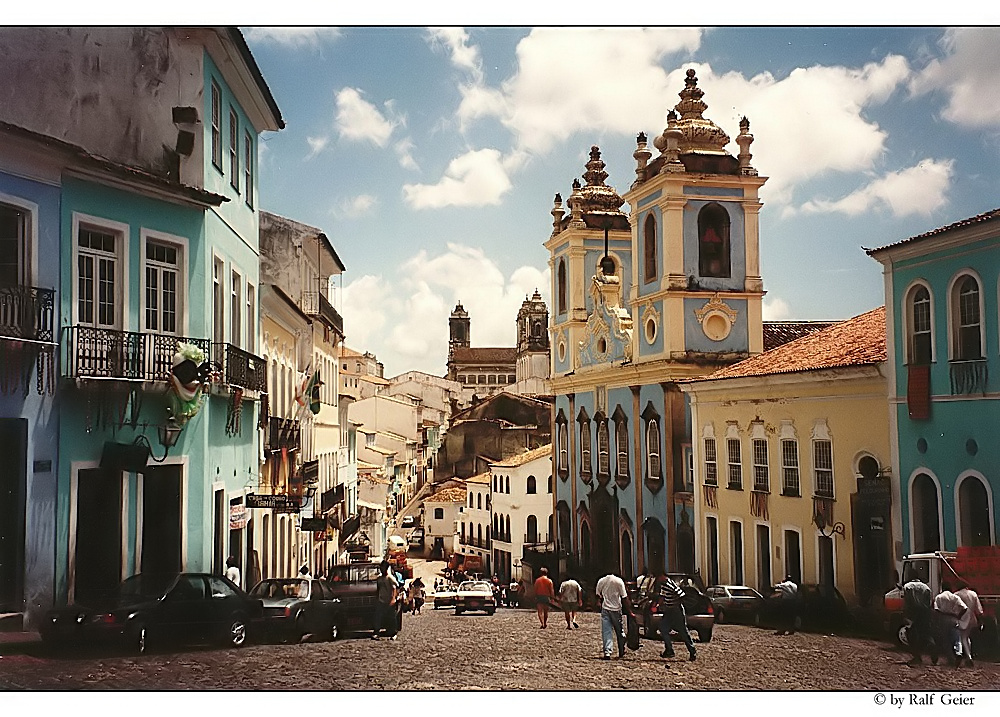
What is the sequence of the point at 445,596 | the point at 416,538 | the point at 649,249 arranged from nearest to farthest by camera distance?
the point at 445,596 → the point at 416,538 → the point at 649,249

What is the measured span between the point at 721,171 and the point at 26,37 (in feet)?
15.5

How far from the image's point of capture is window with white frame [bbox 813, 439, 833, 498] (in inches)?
294

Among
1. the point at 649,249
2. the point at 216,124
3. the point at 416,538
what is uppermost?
the point at 216,124

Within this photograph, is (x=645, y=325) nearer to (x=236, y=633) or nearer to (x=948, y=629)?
(x=948, y=629)

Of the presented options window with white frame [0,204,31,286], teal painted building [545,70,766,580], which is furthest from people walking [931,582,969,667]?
window with white frame [0,204,31,286]

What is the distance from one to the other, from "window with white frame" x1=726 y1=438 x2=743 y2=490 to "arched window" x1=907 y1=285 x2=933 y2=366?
1.29m

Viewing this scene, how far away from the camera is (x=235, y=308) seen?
7668 millimetres

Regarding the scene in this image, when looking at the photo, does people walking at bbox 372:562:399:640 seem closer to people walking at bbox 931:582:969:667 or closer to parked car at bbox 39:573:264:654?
parked car at bbox 39:573:264:654

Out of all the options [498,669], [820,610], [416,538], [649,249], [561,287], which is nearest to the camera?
[498,669]

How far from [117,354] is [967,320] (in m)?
5.48

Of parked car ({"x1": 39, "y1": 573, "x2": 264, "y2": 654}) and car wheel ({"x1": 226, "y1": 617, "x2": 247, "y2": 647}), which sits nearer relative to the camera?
parked car ({"x1": 39, "y1": 573, "x2": 264, "y2": 654})

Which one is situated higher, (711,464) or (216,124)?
(216,124)

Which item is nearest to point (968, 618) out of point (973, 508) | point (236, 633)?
point (973, 508)

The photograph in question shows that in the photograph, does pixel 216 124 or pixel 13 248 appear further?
pixel 216 124
